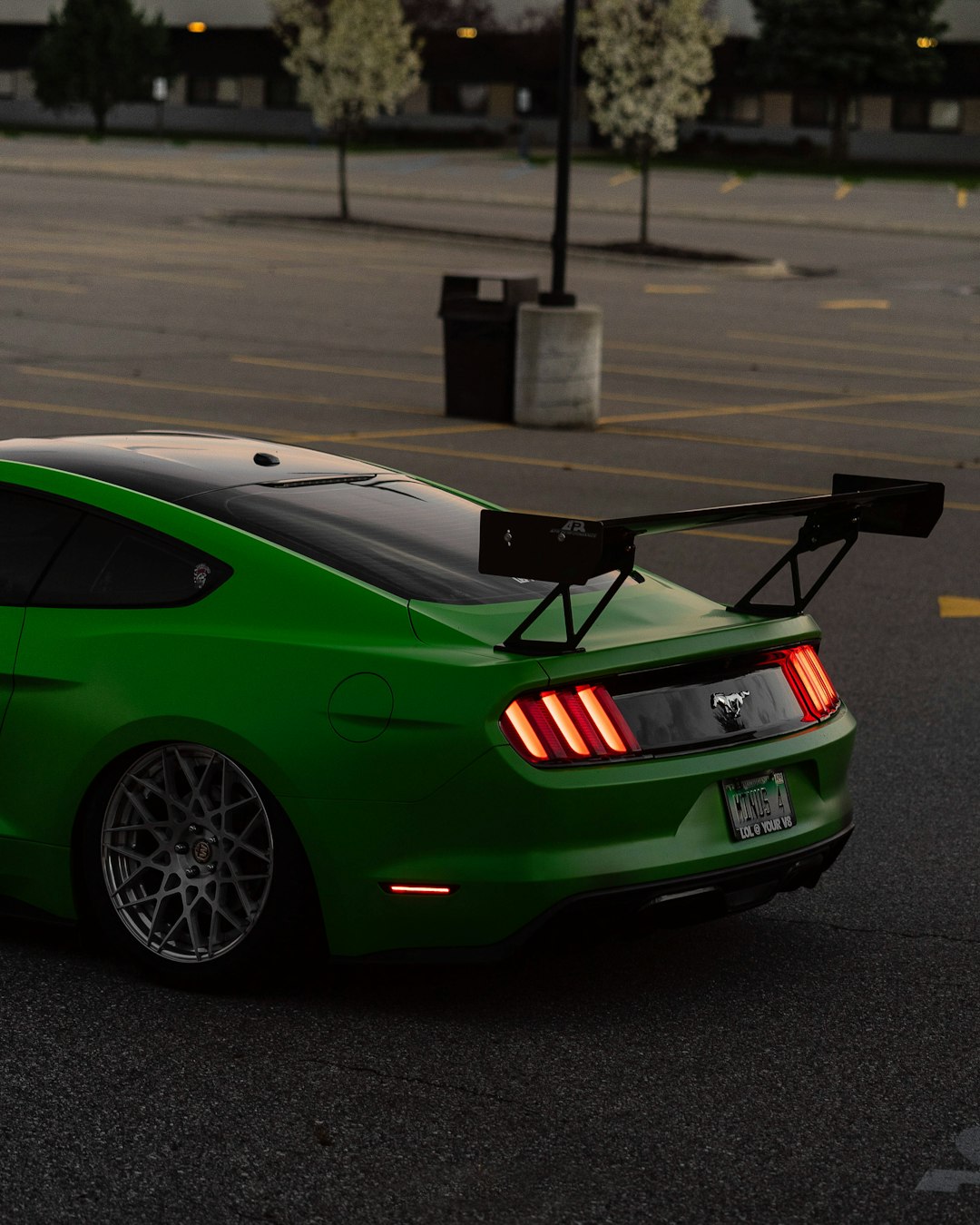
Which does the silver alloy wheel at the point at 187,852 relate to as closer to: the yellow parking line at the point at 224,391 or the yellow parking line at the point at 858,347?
the yellow parking line at the point at 224,391

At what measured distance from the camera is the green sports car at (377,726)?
4.91m

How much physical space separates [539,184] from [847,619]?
51387 millimetres

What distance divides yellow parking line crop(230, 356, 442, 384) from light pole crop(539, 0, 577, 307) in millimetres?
2766

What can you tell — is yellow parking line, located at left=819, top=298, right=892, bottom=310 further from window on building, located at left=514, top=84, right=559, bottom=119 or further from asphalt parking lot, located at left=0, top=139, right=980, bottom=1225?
window on building, located at left=514, top=84, right=559, bottom=119

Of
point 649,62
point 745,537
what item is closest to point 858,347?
point 745,537

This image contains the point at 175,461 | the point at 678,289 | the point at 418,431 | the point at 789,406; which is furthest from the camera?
the point at 678,289

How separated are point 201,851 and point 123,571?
0.80m

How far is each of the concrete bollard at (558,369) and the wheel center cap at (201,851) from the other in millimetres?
13546

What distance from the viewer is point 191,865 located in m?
5.25

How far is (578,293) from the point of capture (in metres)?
31.6

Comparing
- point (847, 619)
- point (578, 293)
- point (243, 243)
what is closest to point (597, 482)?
point (847, 619)

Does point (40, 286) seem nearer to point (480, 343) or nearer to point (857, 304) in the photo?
point (857, 304)

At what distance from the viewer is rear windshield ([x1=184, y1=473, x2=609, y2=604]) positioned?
540 cm

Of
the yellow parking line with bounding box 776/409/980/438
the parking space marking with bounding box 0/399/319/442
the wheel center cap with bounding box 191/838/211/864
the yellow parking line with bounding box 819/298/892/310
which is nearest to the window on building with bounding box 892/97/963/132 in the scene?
the yellow parking line with bounding box 819/298/892/310
